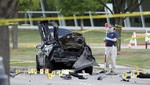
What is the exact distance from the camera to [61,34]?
1741 cm

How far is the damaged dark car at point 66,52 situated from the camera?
15.3m

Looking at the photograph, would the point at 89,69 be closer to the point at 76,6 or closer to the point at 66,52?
the point at 66,52

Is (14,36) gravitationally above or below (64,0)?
below

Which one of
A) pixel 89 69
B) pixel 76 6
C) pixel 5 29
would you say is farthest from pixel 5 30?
pixel 76 6

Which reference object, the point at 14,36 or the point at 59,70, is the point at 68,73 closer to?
the point at 59,70

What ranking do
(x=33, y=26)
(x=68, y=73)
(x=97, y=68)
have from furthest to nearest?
(x=33, y=26)
(x=97, y=68)
(x=68, y=73)

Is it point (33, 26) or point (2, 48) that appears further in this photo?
point (33, 26)

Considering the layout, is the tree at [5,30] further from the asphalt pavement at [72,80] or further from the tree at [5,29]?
the asphalt pavement at [72,80]

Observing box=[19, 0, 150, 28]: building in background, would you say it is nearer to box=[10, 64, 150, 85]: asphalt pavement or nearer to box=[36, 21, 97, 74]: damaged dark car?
box=[36, 21, 97, 74]: damaged dark car

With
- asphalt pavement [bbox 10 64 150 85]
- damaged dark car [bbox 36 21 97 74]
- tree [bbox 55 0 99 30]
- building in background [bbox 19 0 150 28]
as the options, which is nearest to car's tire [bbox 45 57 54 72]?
damaged dark car [bbox 36 21 97 74]

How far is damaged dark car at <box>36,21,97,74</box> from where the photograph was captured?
15.3 m

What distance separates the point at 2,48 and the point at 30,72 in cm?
902

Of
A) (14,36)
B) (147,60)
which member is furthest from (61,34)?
(14,36)

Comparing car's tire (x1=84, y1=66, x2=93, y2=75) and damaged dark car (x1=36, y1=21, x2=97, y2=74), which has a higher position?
damaged dark car (x1=36, y1=21, x2=97, y2=74)
